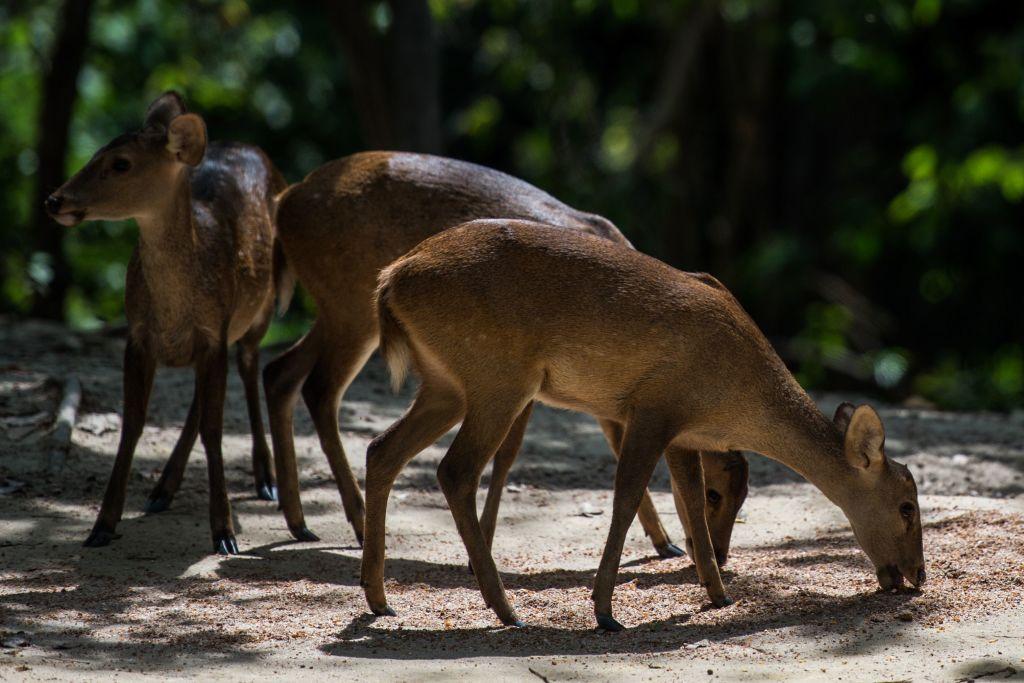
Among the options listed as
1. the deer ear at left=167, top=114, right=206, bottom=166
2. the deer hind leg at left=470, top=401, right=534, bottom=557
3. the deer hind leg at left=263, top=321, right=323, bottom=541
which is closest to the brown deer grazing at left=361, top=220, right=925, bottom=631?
the deer hind leg at left=470, top=401, right=534, bottom=557

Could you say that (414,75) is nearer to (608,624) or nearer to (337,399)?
(337,399)

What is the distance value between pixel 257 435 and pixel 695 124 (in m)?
10.5

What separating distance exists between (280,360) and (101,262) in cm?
864

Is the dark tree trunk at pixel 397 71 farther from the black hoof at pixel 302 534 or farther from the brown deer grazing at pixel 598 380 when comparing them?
the brown deer grazing at pixel 598 380

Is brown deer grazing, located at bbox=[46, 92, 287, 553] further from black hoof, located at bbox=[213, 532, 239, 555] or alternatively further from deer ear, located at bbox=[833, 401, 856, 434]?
deer ear, located at bbox=[833, 401, 856, 434]

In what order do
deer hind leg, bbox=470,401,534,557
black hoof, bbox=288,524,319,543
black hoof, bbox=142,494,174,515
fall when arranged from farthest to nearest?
black hoof, bbox=142,494,174,515 → black hoof, bbox=288,524,319,543 → deer hind leg, bbox=470,401,534,557

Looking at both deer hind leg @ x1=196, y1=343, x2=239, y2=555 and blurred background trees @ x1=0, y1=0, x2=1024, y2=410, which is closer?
deer hind leg @ x1=196, y1=343, x2=239, y2=555

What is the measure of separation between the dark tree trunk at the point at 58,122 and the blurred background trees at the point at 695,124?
2cm

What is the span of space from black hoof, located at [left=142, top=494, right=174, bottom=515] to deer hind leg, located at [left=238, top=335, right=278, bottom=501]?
0.60 meters

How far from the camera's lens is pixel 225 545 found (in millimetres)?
6176

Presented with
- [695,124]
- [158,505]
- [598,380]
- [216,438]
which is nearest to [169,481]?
[158,505]

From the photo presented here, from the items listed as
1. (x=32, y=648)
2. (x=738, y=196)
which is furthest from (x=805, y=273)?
(x=32, y=648)

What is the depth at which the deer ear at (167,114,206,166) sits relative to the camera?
6.25 m

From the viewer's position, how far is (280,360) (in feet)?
22.6
